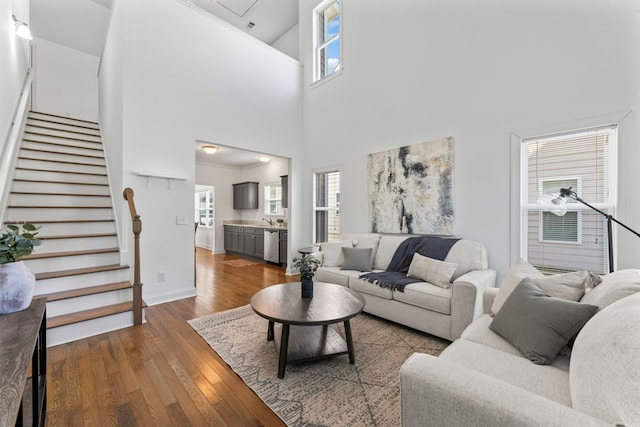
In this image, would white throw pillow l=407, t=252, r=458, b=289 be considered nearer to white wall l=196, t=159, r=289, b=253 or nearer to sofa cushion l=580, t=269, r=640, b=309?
sofa cushion l=580, t=269, r=640, b=309

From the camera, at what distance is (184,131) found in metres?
3.87

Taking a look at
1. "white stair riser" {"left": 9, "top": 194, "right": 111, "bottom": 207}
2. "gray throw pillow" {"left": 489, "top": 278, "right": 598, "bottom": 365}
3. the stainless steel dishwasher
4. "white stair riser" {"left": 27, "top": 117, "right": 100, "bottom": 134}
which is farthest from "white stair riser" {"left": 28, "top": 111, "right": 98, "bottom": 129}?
"gray throw pillow" {"left": 489, "top": 278, "right": 598, "bottom": 365}

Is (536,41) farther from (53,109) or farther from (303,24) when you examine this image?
(53,109)

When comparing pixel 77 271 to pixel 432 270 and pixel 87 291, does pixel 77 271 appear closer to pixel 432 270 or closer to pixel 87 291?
pixel 87 291

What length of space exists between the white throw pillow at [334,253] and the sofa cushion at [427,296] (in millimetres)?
1096

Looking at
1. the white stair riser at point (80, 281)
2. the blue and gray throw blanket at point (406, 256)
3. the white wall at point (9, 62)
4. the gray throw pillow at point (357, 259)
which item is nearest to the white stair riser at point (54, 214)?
the white wall at point (9, 62)

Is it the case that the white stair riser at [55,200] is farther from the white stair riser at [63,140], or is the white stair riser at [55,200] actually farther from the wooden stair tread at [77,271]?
the white stair riser at [63,140]

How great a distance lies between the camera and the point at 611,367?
2.86 feet

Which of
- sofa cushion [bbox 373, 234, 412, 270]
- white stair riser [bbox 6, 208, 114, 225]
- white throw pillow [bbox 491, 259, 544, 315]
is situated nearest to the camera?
white throw pillow [bbox 491, 259, 544, 315]

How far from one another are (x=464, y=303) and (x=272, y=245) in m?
4.37

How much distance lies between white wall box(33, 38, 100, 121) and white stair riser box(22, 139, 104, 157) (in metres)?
3.07

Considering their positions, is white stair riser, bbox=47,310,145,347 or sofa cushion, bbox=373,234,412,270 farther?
sofa cushion, bbox=373,234,412,270

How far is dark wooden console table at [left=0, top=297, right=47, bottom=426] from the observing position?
723mm

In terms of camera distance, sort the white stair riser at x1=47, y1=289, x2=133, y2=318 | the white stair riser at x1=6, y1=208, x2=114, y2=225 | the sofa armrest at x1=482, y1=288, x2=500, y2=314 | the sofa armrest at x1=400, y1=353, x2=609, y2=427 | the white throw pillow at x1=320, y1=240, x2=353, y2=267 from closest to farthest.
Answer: the sofa armrest at x1=400, y1=353, x2=609, y2=427, the sofa armrest at x1=482, y1=288, x2=500, y2=314, the white stair riser at x1=47, y1=289, x2=133, y2=318, the white stair riser at x1=6, y1=208, x2=114, y2=225, the white throw pillow at x1=320, y1=240, x2=353, y2=267
